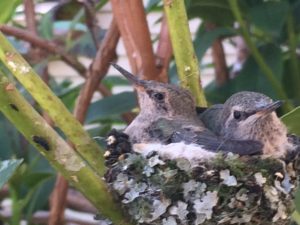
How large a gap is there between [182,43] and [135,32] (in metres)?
0.16

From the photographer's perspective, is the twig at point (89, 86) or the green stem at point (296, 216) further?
the twig at point (89, 86)

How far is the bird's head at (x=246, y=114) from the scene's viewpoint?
40.0 inches

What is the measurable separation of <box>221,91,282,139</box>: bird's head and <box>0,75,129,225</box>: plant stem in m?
0.31

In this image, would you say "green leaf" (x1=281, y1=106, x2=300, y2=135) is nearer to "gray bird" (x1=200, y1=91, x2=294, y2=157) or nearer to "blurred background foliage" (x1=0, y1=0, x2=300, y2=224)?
"gray bird" (x1=200, y1=91, x2=294, y2=157)

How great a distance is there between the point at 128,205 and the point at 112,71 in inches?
134

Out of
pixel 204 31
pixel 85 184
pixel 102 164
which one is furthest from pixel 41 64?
pixel 85 184

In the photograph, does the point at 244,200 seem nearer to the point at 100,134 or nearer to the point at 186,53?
the point at 186,53

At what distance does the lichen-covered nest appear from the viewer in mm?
950

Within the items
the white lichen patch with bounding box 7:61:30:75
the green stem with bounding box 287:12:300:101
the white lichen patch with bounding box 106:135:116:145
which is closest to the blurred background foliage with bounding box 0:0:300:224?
the green stem with bounding box 287:12:300:101

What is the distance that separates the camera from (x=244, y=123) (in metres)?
1.05

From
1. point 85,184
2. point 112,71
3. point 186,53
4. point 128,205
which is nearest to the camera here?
point 85,184

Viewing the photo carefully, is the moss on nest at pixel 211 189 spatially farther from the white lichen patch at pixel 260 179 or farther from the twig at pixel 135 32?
the twig at pixel 135 32

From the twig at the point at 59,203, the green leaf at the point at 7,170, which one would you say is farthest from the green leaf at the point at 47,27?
the green leaf at the point at 7,170

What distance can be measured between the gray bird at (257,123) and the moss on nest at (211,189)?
0.04 m
